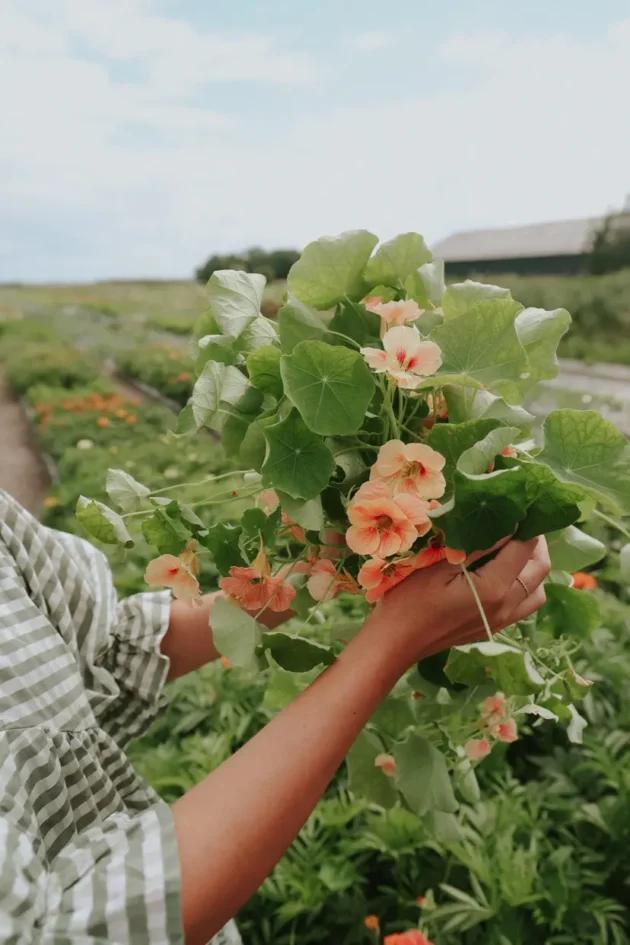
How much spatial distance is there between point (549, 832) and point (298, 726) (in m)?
0.75

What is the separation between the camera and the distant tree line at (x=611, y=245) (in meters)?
1.33

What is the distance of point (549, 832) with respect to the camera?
0.95 m

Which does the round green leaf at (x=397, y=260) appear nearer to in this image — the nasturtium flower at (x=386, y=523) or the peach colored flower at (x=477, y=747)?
the nasturtium flower at (x=386, y=523)

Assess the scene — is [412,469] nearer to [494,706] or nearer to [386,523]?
[386,523]

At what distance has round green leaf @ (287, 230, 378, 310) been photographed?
0.42m

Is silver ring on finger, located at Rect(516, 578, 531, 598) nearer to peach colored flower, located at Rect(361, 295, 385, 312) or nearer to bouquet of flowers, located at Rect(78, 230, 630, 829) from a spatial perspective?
bouquet of flowers, located at Rect(78, 230, 630, 829)

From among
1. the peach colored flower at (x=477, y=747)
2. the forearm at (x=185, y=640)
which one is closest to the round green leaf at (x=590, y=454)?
the peach colored flower at (x=477, y=747)

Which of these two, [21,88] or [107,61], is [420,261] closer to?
[107,61]

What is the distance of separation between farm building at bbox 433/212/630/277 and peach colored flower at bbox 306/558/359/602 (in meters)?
1.06

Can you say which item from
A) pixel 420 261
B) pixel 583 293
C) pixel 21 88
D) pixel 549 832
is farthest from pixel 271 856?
pixel 21 88

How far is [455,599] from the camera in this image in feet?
1.29

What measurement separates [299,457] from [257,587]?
0.09 metres

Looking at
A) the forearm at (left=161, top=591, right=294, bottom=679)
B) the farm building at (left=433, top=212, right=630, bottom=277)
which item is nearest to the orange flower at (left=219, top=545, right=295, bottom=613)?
the forearm at (left=161, top=591, right=294, bottom=679)

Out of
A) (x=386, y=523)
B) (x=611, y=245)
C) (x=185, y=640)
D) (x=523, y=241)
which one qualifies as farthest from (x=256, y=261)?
(x=386, y=523)
